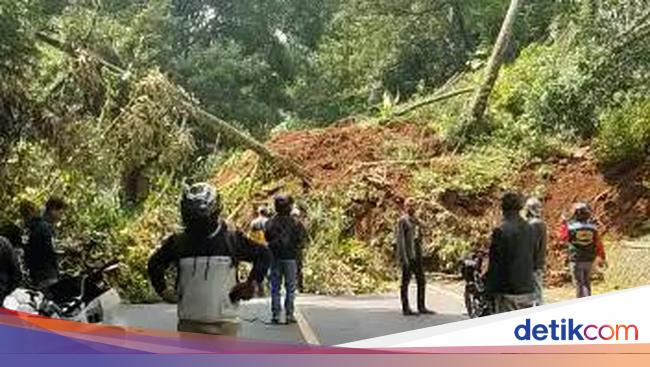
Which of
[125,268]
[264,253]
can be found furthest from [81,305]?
[264,253]

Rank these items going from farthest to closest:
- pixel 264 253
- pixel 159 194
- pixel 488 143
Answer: pixel 488 143, pixel 159 194, pixel 264 253

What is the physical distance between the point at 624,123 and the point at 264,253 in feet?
5.16

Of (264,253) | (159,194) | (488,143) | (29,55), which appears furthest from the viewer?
(29,55)

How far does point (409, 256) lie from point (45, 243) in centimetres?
148

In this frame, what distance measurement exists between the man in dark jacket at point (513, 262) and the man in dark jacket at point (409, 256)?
0.89 ft

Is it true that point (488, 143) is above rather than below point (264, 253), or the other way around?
above

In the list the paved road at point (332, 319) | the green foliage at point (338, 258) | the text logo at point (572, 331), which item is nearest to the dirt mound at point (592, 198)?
the text logo at point (572, 331)

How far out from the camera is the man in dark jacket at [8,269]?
3.66 m

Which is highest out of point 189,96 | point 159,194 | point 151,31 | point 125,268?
point 151,31

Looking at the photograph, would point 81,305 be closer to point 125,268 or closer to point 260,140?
point 125,268

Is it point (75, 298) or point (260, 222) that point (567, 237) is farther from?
point (75, 298)

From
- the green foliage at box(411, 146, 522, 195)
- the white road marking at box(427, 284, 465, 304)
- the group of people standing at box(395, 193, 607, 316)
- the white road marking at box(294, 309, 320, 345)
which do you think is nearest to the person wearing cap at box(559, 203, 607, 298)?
the group of people standing at box(395, 193, 607, 316)

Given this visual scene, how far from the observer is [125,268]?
4.02 meters

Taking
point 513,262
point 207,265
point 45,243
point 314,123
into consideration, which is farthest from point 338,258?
point 45,243
